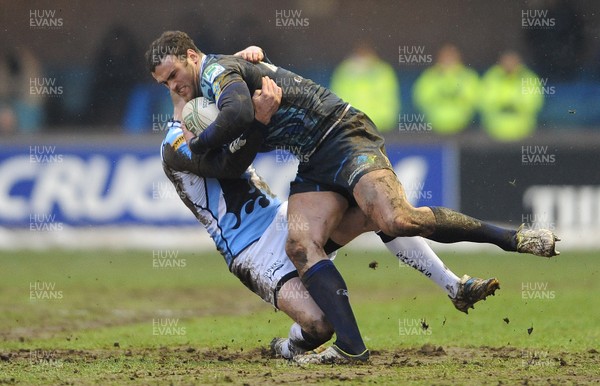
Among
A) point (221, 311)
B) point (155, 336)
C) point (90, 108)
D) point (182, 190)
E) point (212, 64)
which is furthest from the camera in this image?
point (90, 108)

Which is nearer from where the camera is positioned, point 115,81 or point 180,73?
point 180,73

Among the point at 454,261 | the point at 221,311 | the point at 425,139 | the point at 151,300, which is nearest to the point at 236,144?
the point at 221,311

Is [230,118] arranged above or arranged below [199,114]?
below

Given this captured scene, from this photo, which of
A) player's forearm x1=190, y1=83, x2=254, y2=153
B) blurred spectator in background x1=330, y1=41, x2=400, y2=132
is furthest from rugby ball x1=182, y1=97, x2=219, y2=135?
blurred spectator in background x1=330, y1=41, x2=400, y2=132

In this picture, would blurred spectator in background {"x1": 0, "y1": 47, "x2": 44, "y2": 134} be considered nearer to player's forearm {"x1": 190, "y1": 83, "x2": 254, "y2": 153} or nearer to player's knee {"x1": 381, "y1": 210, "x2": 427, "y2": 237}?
player's forearm {"x1": 190, "y1": 83, "x2": 254, "y2": 153}

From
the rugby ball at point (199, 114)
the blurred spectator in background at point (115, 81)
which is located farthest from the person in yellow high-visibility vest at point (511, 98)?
the rugby ball at point (199, 114)

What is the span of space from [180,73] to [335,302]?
6.30 ft

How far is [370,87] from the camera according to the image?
17.6 metres

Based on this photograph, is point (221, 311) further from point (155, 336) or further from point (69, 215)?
point (69, 215)

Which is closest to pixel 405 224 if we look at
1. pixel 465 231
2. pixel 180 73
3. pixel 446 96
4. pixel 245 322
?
pixel 465 231

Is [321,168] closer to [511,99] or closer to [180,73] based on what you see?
[180,73]

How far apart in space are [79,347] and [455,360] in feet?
9.61

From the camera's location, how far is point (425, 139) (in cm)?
1622

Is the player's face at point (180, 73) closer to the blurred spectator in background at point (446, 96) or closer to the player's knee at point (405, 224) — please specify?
the player's knee at point (405, 224)
